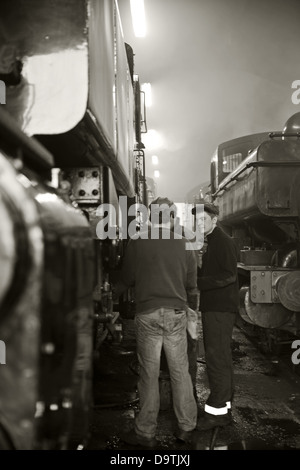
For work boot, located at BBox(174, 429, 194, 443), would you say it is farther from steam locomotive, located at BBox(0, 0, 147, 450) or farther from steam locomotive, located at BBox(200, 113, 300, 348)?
steam locomotive, located at BBox(200, 113, 300, 348)

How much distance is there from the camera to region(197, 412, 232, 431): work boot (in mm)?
3926

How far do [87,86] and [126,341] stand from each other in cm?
598

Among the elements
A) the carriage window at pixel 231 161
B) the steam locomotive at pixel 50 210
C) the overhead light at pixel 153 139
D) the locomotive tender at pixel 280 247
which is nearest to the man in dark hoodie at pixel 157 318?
the steam locomotive at pixel 50 210

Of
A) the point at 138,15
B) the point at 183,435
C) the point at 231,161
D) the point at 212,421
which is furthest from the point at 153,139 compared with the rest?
the point at 183,435

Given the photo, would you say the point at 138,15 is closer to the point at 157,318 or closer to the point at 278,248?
the point at 278,248

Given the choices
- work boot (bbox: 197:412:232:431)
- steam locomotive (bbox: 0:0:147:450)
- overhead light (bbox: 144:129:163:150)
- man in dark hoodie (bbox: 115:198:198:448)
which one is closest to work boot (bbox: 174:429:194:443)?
man in dark hoodie (bbox: 115:198:198:448)

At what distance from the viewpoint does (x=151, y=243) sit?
11.9 feet

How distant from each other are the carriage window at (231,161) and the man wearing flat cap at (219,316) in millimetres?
6963

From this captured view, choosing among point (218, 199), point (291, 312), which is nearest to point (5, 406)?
point (291, 312)

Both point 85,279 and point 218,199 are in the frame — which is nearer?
point 85,279

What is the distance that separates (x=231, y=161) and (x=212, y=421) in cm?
790

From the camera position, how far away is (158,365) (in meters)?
3.62
